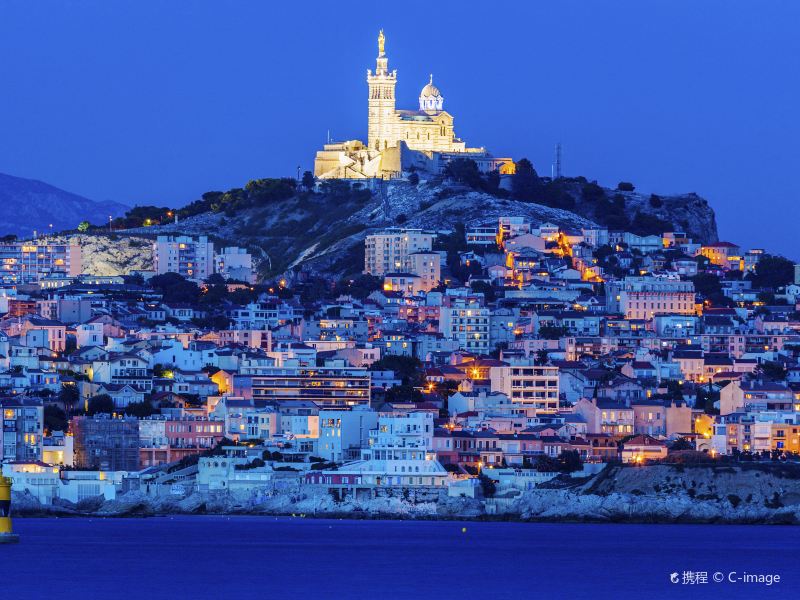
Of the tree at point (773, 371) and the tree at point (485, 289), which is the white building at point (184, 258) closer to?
the tree at point (485, 289)

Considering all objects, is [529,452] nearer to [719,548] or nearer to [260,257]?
[719,548]

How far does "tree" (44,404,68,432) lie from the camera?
8512 centimetres

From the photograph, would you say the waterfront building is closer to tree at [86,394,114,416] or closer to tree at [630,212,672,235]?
tree at [86,394,114,416]

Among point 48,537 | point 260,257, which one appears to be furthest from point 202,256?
point 48,537

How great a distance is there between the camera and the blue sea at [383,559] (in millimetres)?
59688

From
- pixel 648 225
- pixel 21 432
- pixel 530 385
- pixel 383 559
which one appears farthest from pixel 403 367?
pixel 648 225

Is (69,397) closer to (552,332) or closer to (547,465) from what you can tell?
(547,465)

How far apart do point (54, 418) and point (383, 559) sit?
2258cm

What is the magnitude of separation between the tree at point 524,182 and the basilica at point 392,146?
116cm

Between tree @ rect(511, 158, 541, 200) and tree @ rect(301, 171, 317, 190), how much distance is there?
1180 cm

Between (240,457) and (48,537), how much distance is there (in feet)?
28.5

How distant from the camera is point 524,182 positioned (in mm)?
135500

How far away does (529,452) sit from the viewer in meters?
81.4

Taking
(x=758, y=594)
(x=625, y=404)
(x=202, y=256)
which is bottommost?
(x=758, y=594)
